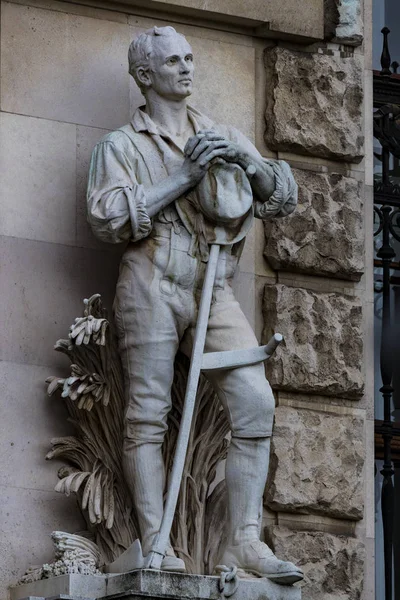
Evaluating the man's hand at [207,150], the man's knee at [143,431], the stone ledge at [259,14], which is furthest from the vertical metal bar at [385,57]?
the man's knee at [143,431]

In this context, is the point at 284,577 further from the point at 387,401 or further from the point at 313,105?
the point at 313,105

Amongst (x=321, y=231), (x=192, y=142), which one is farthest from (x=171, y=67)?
(x=321, y=231)

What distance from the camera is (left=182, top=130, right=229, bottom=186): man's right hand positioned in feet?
28.6

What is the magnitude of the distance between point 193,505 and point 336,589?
80 cm

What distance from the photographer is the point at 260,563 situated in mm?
8523

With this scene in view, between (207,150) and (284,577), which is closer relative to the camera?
(284,577)

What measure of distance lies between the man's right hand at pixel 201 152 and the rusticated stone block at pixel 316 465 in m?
1.22

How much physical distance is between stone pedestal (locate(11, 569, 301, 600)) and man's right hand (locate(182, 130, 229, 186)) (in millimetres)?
1637

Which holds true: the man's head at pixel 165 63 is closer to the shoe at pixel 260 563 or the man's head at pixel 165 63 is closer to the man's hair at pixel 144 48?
the man's hair at pixel 144 48

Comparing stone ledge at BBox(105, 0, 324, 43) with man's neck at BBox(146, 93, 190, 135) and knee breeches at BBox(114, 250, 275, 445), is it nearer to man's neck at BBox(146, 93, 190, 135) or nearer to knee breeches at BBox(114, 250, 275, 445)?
man's neck at BBox(146, 93, 190, 135)

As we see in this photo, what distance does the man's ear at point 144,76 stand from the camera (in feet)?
29.6

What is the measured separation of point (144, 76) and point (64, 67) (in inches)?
18.9

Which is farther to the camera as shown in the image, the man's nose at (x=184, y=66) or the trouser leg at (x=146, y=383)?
the man's nose at (x=184, y=66)

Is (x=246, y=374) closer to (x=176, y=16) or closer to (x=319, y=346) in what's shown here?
(x=319, y=346)
